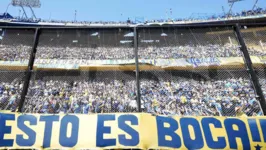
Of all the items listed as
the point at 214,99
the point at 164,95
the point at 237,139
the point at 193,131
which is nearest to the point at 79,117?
the point at 193,131

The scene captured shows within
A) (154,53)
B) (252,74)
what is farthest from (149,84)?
(252,74)

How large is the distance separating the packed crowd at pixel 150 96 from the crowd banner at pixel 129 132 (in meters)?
6.04

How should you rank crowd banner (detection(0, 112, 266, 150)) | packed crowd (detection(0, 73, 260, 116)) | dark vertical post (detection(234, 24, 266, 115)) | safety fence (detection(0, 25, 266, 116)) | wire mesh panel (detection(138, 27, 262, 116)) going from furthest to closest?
1. packed crowd (detection(0, 73, 260, 116))
2. wire mesh panel (detection(138, 27, 262, 116))
3. safety fence (detection(0, 25, 266, 116))
4. dark vertical post (detection(234, 24, 266, 115))
5. crowd banner (detection(0, 112, 266, 150))

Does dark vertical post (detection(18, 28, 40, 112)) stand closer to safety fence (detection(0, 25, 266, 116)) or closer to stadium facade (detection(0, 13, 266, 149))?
stadium facade (detection(0, 13, 266, 149))

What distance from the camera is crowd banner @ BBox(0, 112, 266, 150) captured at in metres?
2.84

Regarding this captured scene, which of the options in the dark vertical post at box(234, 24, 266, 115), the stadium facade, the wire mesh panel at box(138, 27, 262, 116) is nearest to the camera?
the dark vertical post at box(234, 24, 266, 115)

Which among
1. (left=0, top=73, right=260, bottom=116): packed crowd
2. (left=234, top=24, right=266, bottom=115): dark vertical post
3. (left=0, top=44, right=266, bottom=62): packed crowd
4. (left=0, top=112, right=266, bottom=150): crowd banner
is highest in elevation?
(left=0, top=44, right=266, bottom=62): packed crowd

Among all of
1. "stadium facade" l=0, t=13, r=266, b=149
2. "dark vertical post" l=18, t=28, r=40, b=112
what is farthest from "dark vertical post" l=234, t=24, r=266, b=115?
"dark vertical post" l=18, t=28, r=40, b=112

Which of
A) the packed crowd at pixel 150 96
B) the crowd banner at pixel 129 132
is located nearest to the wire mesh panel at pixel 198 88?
the packed crowd at pixel 150 96

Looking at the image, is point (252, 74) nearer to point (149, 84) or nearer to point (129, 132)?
point (129, 132)

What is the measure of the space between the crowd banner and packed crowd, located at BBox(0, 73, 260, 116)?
19.8 feet

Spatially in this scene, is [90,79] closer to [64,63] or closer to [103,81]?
[103,81]

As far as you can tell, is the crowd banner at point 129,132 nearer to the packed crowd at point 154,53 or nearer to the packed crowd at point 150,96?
the packed crowd at point 150,96

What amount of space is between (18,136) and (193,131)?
2.55 m
